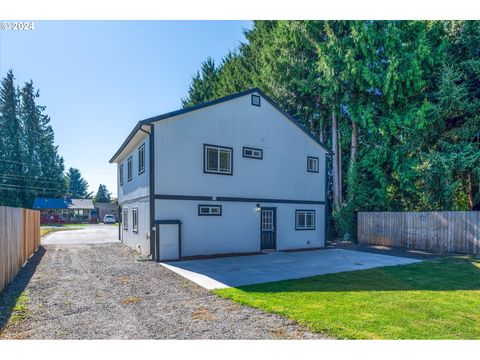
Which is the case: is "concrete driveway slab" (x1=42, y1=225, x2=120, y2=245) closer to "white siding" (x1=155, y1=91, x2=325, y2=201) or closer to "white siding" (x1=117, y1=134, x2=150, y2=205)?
"white siding" (x1=117, y1=134, x2=150, y2=205)

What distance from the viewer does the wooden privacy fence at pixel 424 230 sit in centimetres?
1309

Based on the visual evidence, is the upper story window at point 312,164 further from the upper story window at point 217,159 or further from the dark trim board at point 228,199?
the upper story window at point 217,159

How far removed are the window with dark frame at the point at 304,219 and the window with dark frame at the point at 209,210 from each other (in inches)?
168

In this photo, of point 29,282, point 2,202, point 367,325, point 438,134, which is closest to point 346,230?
point 438,134

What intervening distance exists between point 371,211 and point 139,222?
12.2 metres

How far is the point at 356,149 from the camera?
18766 millimetres

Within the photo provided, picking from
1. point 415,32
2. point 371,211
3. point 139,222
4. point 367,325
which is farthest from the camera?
point 371,211

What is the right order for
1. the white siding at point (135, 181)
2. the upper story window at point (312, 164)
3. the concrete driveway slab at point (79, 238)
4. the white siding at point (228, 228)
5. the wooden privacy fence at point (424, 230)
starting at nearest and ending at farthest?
the white siding at point (228, 228), the white siding at point (135, 181), the wooden privacy fence at point (424, 230), the upper story window at point (312, 164), the concrete driveway slab at point (79, 238)

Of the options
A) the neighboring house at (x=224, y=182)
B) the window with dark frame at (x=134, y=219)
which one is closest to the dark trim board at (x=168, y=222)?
the neighboring house at (x=224, y=182)

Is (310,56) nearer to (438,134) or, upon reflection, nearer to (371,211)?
(438,134)

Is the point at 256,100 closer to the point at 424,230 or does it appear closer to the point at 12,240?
the point at 424,230

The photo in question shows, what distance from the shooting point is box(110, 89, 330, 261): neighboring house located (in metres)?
11.5

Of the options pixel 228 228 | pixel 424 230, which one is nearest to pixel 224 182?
pixel 228 228

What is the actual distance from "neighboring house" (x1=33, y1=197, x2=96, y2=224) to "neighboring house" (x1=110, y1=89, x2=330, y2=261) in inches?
1278
